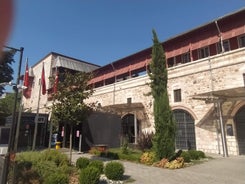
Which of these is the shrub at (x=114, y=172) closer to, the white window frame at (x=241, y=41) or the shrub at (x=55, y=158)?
the shrub at (x=55, y=158)

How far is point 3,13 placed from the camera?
4.07ft

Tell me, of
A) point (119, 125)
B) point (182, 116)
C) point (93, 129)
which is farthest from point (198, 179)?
point (119, 125)

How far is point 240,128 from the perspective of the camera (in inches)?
601

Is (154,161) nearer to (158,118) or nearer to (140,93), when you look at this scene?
(158,118)

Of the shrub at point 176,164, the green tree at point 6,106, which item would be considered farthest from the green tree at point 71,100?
the green tree at point 6,106

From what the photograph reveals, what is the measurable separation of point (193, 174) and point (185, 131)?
8.57 meters

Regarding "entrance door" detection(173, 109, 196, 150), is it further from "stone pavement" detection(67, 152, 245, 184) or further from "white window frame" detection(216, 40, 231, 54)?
"white window frame" detection(216, 40, 231, 54)

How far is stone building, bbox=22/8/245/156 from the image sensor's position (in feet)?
50.1

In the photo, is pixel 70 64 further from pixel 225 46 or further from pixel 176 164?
pixel 176 164

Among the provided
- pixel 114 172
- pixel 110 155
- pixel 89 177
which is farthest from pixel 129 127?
pixel 89 177

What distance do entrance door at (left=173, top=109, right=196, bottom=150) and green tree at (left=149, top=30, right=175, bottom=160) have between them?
5670mm

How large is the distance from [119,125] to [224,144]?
966 cm

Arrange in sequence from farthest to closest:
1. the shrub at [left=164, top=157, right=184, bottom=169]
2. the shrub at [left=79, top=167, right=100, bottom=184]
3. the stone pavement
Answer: the shrub at [left=164, top=157, right=184, bottom=169] → the stone pavement → the shrub at [left=79, top=167, right=100, bottom=184]

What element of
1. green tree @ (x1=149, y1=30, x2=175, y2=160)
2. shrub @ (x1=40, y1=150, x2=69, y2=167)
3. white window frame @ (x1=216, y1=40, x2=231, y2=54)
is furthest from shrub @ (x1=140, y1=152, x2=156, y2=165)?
white window frame @ (x1=216, y1=40, x2=231, y2=54)
